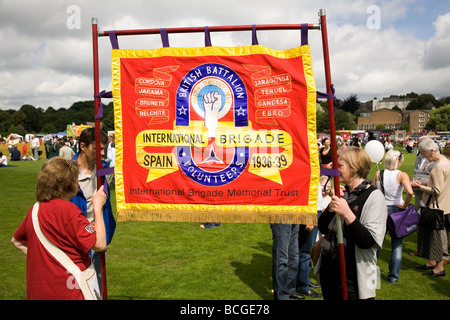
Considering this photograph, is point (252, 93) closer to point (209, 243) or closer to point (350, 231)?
point (350, 231)

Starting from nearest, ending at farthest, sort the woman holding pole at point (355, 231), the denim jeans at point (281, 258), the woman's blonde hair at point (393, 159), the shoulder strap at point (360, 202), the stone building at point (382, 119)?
the woman holding pole at point (355, 231), the shoulder strap at point (360, 202), the denim jeans at point (281, 258), the woman's blonde hair at point (393, 159), the stone building at point (382, 119)

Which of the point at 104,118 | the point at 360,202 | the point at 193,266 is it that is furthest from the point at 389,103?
the point at 360,202

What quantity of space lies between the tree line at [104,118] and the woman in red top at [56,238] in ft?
222

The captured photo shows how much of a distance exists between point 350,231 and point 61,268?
221 cm

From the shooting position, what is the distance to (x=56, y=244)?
7.97 ft

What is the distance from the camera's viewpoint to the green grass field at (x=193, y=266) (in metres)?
5.12

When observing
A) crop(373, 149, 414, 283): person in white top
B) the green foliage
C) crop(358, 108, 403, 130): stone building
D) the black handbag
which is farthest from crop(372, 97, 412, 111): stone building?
crop(373, 149, 414, 283): person in white top

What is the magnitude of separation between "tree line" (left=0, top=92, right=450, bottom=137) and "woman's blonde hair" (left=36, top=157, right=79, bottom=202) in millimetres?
67455

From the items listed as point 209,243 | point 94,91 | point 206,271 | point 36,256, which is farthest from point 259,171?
point 209,243

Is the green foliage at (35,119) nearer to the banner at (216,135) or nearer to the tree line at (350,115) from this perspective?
the tree line at (350,115)

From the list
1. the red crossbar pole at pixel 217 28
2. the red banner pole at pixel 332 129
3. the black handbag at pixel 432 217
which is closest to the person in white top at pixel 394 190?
the black handbag at pixel 432 217

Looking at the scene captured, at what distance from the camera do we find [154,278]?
5.64 meters

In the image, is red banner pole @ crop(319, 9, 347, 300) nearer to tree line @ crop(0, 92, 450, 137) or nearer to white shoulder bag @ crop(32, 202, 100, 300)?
white shoulder bag @ crop(32, 202, 100, 300)

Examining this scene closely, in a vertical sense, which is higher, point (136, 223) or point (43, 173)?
point (43, 173)
